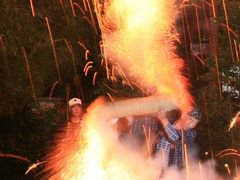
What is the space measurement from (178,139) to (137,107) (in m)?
0.97

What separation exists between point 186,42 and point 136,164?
3.89 m

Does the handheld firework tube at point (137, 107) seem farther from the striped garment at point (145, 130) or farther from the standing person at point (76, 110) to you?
the standing person at point (76, 110)

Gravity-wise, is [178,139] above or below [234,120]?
below

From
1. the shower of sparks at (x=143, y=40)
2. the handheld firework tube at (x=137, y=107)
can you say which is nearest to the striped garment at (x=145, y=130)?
the handheld firework tube at (x=137, y=107)

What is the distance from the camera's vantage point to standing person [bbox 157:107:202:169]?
25.7ft

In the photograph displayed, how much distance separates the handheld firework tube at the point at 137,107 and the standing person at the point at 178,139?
0.22 metres

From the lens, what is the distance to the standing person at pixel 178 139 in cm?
784

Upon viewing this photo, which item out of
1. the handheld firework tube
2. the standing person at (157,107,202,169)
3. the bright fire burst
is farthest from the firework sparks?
the handheld firework tube

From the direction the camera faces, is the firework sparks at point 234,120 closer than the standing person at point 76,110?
No

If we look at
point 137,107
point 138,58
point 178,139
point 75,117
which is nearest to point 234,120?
point 178,139

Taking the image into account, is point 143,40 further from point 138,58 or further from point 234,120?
point 234,120

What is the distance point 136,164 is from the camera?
805cm

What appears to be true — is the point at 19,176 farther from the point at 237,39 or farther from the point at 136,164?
the point at 237,39

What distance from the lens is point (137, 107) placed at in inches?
339
